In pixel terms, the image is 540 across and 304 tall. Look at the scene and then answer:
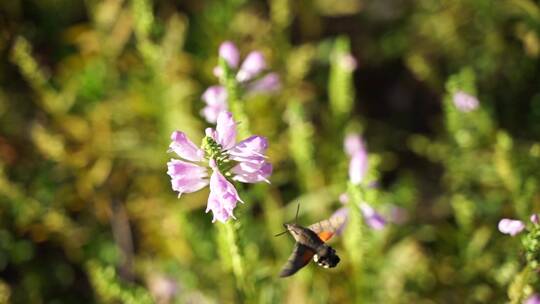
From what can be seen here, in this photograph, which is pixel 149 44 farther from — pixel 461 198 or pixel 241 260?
pixel 461 198

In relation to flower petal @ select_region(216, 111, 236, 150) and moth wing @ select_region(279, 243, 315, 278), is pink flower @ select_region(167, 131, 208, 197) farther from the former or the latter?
moth wing @ select_region(279, 243, 315, 278)

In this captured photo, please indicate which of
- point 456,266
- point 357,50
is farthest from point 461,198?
point 357,50

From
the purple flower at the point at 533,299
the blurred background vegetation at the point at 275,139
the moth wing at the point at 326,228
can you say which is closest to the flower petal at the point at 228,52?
the blurred background vegetation at the point at 275,139

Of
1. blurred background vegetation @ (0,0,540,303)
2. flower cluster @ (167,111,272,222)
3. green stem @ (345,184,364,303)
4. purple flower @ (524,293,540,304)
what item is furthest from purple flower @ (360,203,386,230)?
flower cluster @ (167,111,272,222)

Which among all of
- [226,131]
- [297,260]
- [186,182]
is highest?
[226,131]

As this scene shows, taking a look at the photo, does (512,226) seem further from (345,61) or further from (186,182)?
(345,61)

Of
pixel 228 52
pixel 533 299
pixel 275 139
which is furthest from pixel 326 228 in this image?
pixel 275 139
